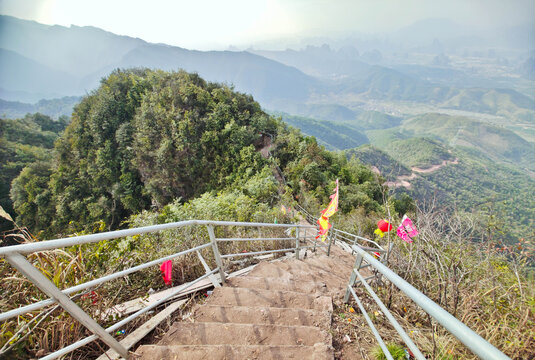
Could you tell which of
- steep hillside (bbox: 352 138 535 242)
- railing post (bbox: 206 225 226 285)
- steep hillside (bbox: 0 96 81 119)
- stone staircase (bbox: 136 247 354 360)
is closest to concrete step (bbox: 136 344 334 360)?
stone staircase (bbox: 136 247 354 360)

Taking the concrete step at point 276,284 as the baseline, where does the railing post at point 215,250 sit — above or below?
above

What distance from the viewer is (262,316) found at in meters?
2.52

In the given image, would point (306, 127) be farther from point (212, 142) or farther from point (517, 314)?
point (517, 314)

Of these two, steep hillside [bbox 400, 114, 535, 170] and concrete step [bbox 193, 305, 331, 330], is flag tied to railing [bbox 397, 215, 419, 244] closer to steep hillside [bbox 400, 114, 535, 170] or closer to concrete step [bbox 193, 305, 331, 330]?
concrete step [bbox 193, 305, 331, 330]

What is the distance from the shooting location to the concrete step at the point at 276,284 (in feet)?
10.8

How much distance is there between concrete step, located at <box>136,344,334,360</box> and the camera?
1.91 m

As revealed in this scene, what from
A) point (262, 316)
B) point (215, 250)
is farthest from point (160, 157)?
point (262, 316)

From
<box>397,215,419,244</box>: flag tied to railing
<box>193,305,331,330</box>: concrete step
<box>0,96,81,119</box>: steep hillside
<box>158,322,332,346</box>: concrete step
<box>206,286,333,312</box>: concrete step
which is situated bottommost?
<box>0,96,81,119</box>: steep hillside

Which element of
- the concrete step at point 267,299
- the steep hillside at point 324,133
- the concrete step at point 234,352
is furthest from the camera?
the steep hillside at point 324,133

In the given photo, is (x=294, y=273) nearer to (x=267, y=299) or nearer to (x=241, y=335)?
(x=267, y=299)

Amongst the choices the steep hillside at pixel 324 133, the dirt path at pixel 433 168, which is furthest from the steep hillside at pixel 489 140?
the dirt path at pixel 433 168

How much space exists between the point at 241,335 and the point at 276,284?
1246 millimetres

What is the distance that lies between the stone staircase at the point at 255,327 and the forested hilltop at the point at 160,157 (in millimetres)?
14526

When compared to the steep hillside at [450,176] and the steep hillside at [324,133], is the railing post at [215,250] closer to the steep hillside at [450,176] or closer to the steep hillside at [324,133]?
the steep hillside at [450,176]
